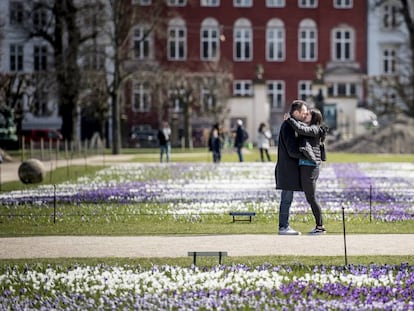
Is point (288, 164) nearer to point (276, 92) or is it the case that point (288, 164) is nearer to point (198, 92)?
point (198, 92)

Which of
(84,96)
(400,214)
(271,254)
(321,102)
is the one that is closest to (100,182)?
(400,214)

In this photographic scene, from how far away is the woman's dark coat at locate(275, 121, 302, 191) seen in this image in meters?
18.8

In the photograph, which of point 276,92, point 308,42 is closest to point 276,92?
point 276,92

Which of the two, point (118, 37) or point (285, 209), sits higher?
point (118, 37)

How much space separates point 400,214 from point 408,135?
4586cm

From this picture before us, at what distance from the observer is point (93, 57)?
66.4 meters

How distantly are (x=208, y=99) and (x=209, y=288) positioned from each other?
234 feet

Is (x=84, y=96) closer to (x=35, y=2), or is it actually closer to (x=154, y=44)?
(x=35, y=2)

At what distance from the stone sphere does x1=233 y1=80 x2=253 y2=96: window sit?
182 ft

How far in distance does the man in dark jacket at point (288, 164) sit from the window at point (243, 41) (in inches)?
2797

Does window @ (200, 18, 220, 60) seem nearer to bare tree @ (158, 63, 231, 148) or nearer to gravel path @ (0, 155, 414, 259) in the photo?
bare tree @ (158, 63, 231, 148)

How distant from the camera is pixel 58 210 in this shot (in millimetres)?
23797

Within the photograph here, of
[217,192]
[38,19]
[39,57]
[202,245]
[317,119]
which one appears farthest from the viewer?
[39,57]

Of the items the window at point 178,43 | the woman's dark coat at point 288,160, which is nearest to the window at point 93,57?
the window at point 178,43
